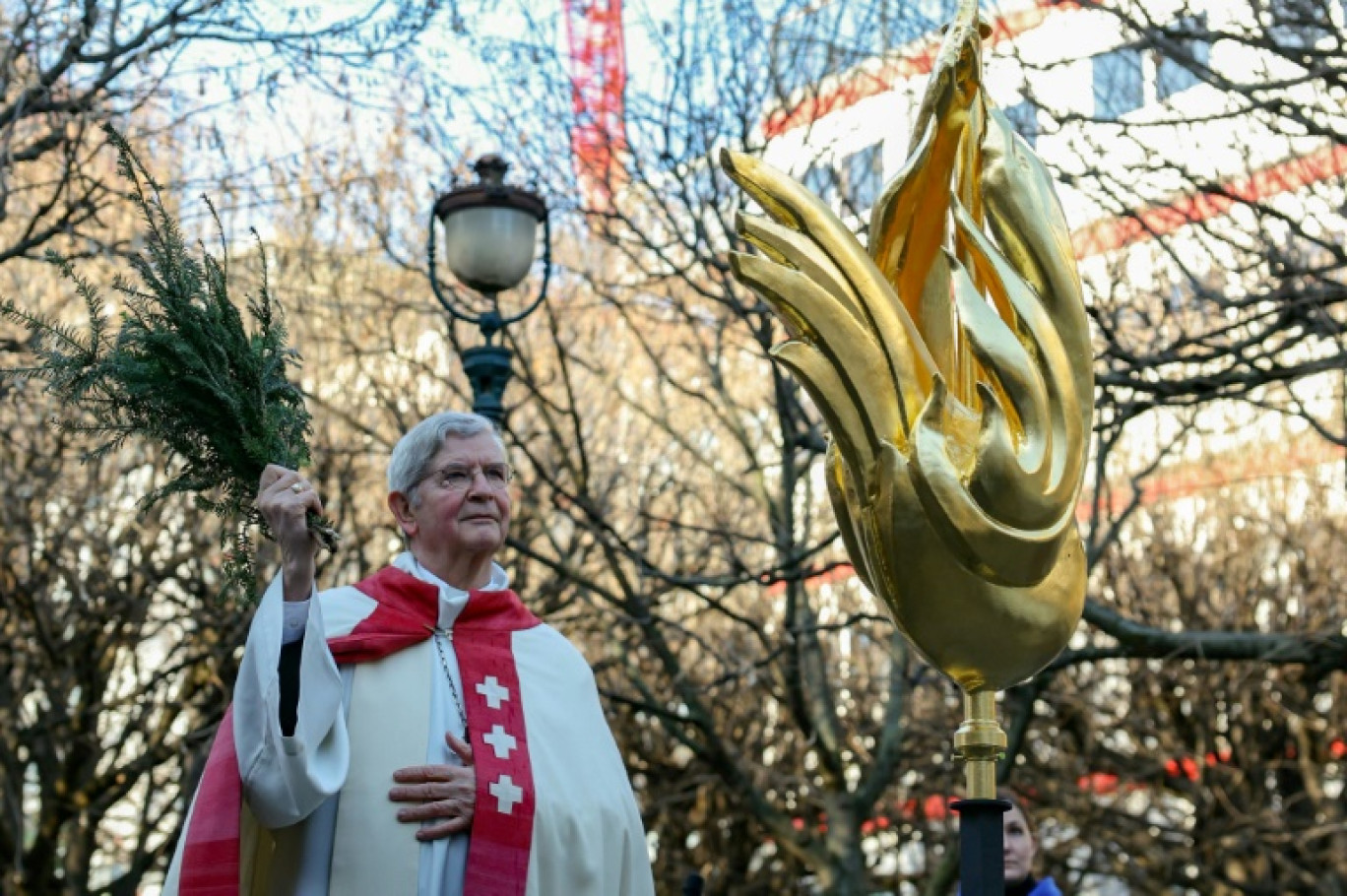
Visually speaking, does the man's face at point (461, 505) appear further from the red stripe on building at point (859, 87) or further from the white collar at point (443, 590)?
the red stripe on building at point (859, 87)

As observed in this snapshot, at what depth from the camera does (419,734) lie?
4477mm

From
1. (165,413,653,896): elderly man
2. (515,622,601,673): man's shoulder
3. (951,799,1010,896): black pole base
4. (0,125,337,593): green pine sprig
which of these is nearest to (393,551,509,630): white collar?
(165,413,653,896): elderly man

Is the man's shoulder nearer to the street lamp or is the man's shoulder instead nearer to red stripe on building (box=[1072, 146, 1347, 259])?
the street lamp

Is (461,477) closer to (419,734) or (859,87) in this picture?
(419,734)

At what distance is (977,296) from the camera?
3.56 meters

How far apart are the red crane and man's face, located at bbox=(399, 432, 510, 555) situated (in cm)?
751

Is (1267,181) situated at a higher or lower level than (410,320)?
lower

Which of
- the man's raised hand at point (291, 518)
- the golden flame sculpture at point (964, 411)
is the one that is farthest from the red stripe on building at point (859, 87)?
the golden flame sculpture at point (964, 411)

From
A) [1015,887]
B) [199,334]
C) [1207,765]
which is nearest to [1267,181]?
[1015,887]

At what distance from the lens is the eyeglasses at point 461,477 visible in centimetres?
476

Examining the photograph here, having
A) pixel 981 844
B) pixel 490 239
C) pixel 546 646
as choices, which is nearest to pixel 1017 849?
pixel 546 646

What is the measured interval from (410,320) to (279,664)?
12385mm

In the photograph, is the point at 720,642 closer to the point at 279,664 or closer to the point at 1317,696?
the point at 1317,696

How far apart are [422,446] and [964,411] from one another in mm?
1701
